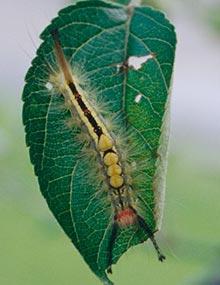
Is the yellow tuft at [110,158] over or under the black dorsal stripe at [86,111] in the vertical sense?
under

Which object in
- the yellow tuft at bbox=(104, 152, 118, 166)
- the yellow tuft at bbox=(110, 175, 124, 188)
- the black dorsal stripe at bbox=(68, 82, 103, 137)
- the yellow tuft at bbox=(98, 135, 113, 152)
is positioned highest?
the black dorsal stripe at bbox=(68, 82, 103, 137)

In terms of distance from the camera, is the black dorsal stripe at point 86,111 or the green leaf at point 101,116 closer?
the green leaf at point 101,116

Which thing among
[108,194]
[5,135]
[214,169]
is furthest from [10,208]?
[108,194]

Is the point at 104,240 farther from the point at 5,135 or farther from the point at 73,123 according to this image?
the point at 5,135

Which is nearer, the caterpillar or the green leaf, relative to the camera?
the green leaf

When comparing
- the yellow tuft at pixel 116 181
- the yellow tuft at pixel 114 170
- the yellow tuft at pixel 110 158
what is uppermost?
the yellow tuft at pixel 110 158

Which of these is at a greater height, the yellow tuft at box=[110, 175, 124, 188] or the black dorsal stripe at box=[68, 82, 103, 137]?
the black dorsal stripe at box=[68, 82, 103, 137]

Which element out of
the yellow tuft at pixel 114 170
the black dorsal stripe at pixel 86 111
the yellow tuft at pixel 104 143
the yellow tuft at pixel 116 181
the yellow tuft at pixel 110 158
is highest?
the black dorsal stripe at pixel 86 111
